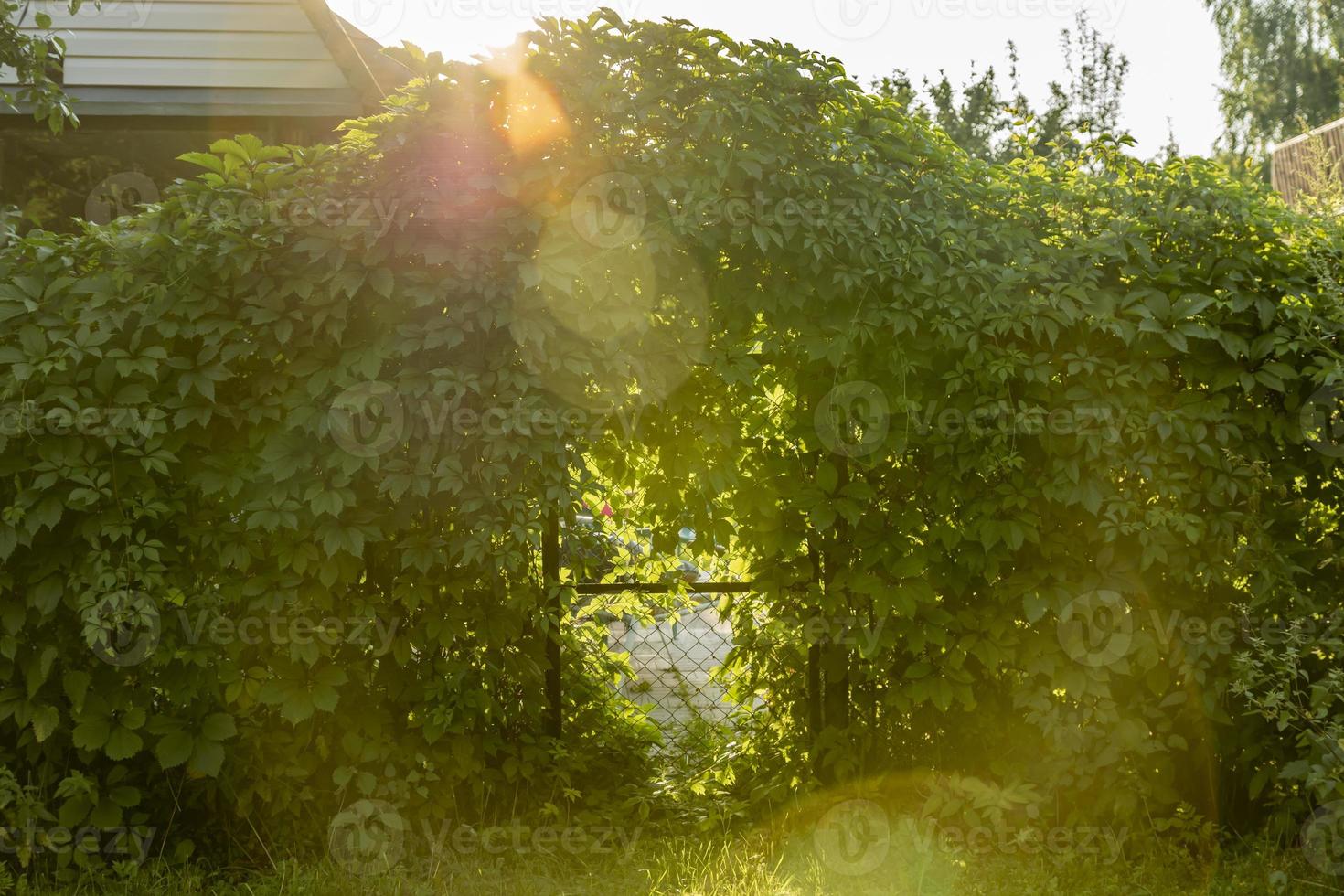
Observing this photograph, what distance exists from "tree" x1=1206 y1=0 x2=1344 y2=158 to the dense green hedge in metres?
31.1

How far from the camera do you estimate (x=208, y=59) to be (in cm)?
757

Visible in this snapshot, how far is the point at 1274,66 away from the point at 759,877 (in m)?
34.7

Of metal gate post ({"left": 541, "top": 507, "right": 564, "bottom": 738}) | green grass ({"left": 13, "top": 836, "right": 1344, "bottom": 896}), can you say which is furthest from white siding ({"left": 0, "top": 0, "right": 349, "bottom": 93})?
green grass ({"left": 13, "top": 836, "right": 1344, "bottom": 896})

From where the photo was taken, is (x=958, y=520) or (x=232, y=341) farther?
(x=958, y=520)

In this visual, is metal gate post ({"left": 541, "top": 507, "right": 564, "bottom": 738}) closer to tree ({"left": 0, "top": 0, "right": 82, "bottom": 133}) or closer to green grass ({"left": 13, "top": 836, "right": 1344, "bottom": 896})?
green grass ({"left": 13, "top": 836, "right": 1344, "bottom": 896})

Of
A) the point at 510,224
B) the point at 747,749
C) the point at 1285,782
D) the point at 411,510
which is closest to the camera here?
the point at 510,224

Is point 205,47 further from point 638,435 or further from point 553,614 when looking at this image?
point 553,614

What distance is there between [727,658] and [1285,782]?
6.39 ft

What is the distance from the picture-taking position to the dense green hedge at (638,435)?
3225 millimetres

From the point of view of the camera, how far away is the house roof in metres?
7.45

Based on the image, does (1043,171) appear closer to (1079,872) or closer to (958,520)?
(958,520)

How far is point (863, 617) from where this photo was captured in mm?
3736

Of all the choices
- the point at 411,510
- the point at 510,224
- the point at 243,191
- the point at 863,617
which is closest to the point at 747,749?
the point at 863,617

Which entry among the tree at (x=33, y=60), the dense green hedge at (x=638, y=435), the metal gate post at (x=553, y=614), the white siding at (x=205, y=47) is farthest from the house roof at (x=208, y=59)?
the metal gate post at (x=553, y=614)
